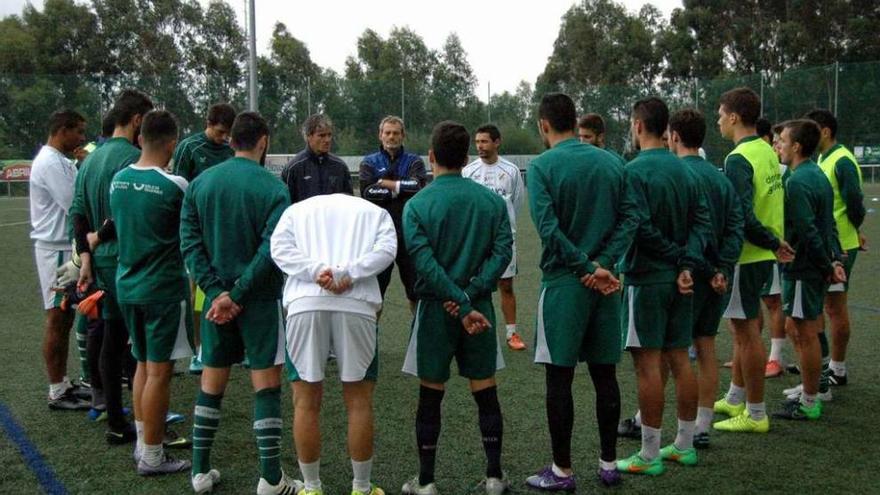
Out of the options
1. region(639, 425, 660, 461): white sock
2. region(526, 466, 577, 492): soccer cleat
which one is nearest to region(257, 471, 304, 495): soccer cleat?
region(526, 466, 577, 492): soccer cleat

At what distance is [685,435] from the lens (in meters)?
4.79

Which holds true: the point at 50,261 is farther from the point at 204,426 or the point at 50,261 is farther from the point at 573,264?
the point at 573,264

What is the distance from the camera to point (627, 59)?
5606cm

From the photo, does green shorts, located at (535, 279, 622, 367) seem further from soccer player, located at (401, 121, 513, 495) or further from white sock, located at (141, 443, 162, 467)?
white sock, located at (141, 443, 162, 467)

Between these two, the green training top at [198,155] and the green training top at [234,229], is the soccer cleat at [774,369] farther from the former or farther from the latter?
the green training top at [198,155]

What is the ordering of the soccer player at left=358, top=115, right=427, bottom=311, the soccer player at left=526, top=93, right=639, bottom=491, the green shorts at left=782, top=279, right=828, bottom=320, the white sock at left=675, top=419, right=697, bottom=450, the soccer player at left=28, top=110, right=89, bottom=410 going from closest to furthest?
1. the soccer player at left=526, top=93, right=639, bottom=491
2. the white sock at left=675, top=419, right=697, bottom=450
3. the green shorts at left=782, top=279, right=828, bottom=320
4. the soccer player at left=28, top=110, right=89, bottom=410
5. the soccer player at left=358, top=115, right=427, bottom=311

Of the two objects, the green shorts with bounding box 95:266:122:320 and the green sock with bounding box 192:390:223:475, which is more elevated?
the green shorts with bounding box 95:266:122:320

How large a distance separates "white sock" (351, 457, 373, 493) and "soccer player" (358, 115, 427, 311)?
2.65 m

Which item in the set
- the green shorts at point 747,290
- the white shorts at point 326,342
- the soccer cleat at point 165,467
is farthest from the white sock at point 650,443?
the soccer cleat at point 165,467

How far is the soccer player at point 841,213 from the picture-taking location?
625cm

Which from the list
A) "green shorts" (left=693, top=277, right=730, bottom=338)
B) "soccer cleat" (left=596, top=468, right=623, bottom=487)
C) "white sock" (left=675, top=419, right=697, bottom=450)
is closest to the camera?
"soccer cleat" (left=596, top=468, right=623, bottom=487)

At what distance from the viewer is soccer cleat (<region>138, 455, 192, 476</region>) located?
183 inches

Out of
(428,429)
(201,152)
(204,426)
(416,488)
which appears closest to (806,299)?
(428,429)

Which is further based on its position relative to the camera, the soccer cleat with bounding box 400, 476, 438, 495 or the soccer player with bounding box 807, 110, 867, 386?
the soccer player with bounding box 807, 110, 867, 386
